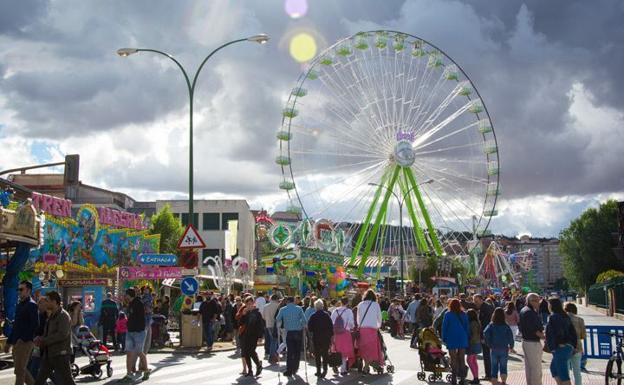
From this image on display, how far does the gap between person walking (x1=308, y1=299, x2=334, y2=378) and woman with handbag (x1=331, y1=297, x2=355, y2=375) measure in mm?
592

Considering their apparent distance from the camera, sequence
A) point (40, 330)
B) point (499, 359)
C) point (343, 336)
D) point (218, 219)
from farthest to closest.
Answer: point (218, 219), point (343, 336), point (499, 359), point (40, 330)

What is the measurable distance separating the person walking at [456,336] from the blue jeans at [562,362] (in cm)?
235

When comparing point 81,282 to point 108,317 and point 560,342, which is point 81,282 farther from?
point 560,342

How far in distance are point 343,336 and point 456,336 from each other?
3101mm

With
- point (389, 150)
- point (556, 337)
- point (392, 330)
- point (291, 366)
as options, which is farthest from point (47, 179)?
point (556, 337)

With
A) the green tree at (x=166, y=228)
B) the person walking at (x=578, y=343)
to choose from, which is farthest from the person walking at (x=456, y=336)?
the green tree at (x=166, y=228)

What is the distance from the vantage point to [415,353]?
71.0ft

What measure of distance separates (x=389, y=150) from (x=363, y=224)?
6490mm

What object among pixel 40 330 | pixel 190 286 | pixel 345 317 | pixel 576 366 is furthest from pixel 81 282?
pixel 576 366

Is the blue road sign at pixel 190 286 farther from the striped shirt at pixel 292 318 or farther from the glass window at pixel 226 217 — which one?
the glass window at pixel 226 217

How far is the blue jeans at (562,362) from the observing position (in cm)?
1125

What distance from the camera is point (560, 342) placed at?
11344mm

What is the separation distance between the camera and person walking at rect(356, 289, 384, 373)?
50.8 feet

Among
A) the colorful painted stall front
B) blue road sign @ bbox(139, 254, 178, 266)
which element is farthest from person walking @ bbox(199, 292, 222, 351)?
the colorful painted stall front
